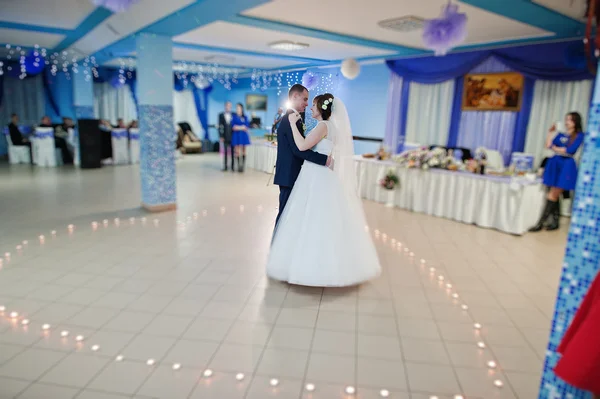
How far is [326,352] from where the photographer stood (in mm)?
2693

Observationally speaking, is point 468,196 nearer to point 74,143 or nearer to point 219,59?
point 219,59

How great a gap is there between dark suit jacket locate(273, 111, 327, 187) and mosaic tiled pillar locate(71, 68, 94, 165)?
378 inches

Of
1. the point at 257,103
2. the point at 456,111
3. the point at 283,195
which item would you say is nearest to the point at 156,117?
the point at 283,195

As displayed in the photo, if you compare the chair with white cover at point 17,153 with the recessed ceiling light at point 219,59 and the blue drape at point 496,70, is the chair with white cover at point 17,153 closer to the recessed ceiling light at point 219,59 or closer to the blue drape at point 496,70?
the recessed ceiling light at point 219,59

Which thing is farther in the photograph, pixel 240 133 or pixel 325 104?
pixel 240 133

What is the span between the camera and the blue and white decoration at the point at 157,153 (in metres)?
6.00

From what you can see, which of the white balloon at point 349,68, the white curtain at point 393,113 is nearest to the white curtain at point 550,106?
the white curtain at point 393,113

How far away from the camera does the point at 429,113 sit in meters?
8.70

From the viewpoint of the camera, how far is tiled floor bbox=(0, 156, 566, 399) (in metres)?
2.38

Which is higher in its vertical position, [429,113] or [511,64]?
[511,64]

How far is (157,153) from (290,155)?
3563 mm

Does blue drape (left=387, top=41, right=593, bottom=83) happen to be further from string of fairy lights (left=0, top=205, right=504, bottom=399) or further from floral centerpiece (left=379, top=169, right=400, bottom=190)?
string of fairy lights (left=0, top=205, right=504, bottom=399)

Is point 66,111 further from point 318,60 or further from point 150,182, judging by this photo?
point 318,60

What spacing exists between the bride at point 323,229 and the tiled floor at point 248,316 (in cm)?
22
